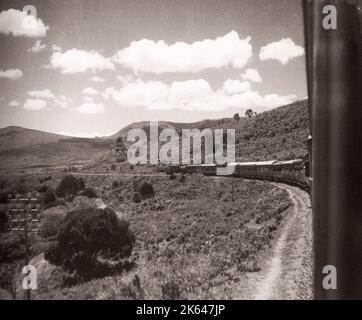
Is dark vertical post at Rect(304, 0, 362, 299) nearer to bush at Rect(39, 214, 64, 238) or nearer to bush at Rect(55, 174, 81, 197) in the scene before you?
bush at Rect(39, 214, 64, 238)

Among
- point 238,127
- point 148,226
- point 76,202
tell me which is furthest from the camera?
point 238,127

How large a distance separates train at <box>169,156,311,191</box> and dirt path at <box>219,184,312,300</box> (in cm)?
1145

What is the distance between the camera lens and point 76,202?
4500cm

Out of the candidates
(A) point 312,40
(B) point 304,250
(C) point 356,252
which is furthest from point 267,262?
(A) point 312,40

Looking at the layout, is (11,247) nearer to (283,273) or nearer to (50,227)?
(50,227)

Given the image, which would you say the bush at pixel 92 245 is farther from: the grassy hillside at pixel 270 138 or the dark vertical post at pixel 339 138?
the grassy hillside at pixel 270 138

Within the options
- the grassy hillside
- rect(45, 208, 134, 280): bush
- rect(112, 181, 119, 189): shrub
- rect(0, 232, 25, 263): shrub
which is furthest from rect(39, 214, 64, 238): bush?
the grassy hillside

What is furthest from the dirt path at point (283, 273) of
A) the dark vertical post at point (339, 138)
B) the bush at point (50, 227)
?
the bush at point (50, 227)

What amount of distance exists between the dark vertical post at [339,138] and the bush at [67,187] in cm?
5214

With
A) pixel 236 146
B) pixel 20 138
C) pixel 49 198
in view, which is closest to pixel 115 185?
pixel 49 198

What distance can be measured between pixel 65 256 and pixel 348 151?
970 inches

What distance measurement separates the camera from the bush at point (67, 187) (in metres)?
50.8

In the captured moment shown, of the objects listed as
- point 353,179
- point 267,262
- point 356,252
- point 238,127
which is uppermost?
point 238,127
